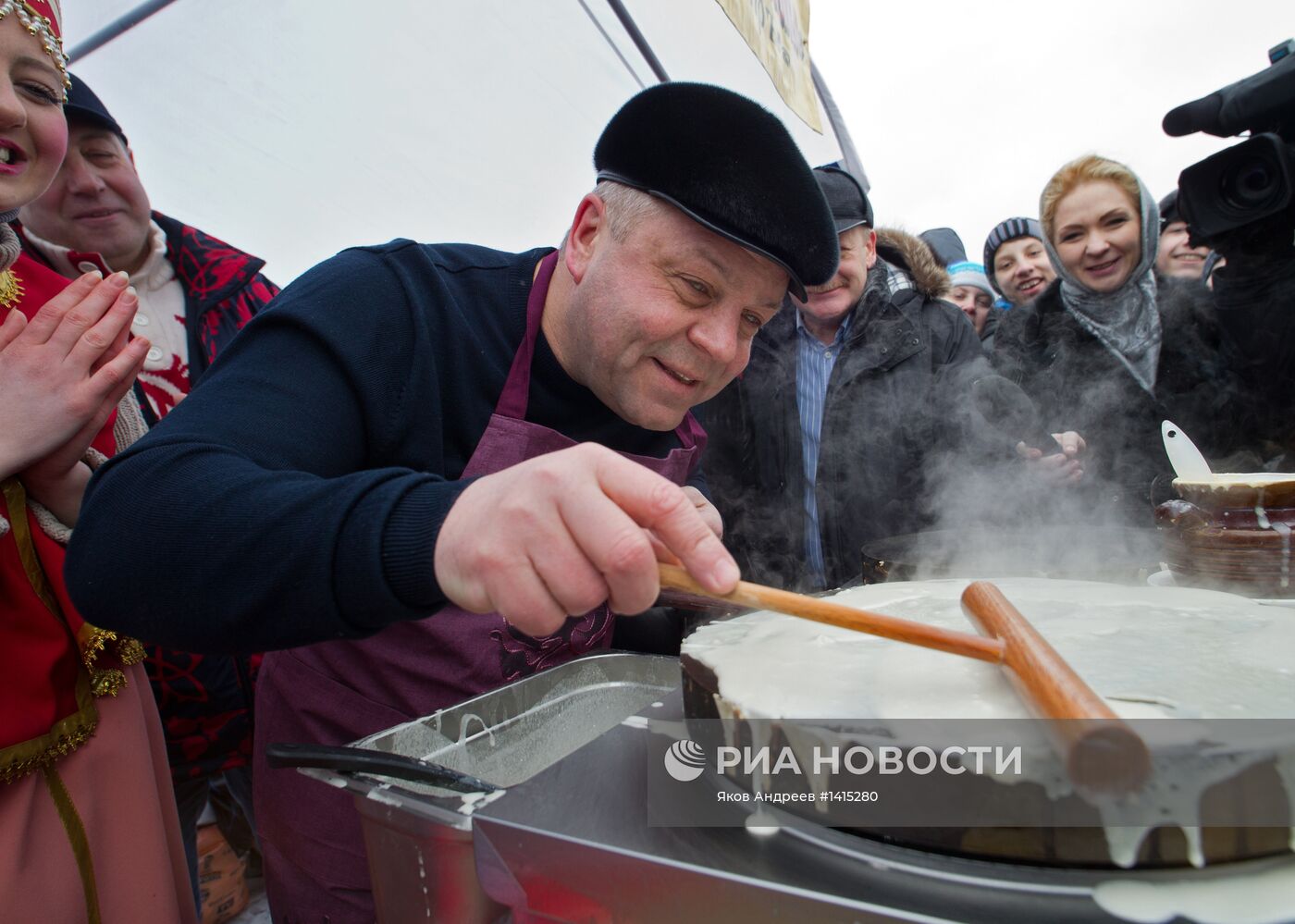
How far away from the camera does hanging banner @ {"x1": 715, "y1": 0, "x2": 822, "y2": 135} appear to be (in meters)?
3.13

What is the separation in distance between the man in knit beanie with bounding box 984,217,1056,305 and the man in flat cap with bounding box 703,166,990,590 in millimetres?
1437

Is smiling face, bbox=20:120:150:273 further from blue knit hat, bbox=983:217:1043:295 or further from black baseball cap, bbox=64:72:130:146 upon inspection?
blue knit hat, bbox=983:217:1043:295

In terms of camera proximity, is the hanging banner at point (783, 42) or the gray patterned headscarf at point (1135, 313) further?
the hanging banner at point (783, 42)

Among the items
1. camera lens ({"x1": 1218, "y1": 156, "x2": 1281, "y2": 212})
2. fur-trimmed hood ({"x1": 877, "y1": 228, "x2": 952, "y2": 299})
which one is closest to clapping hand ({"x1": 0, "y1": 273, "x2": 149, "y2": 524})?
fur-trimmed hood ({"x1": 877, "y1": 228, "x2": 952, "y2": 299})

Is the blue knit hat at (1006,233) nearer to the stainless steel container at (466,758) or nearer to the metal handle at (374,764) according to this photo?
the stainless steel container at (466,758)

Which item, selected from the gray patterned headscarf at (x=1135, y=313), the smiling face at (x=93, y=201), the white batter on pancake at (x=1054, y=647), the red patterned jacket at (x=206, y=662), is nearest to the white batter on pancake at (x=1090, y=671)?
the white batter on pancake at (x=1054, y=647)

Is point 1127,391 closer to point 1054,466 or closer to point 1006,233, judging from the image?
point 1054,466

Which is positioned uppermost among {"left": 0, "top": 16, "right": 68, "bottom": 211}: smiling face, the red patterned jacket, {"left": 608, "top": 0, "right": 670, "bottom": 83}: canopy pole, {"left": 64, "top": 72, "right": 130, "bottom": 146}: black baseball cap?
{"left": 608, "top": 0, "right": 670, "bottom": 83}: canopy pole

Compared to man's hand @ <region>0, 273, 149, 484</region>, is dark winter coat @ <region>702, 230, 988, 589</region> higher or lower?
lower

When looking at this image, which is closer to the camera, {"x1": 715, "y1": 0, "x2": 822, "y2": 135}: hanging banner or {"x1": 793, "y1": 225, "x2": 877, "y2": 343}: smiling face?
{"x1": 793, "y1": 225, "x2": 877, "y2": 343}: smiling face

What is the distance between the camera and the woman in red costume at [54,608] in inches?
45.0

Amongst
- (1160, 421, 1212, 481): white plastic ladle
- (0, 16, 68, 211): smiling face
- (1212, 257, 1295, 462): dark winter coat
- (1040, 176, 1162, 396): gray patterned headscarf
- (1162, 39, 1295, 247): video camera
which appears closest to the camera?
(0, 16, 68, 211): smiling face

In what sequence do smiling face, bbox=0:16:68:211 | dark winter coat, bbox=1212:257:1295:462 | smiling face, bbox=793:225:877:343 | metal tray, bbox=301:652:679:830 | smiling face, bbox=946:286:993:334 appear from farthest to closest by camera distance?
smiling face, bbox=946:286:993:334 < smiling face, bbox=793:225:877:343 < dark winter coat, bbox=1212:257:1295:462 < smiling face, bbox=0:16:68:211 < metal tray, bbox=301:652:679:830

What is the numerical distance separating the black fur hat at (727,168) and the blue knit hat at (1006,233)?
3509mm
